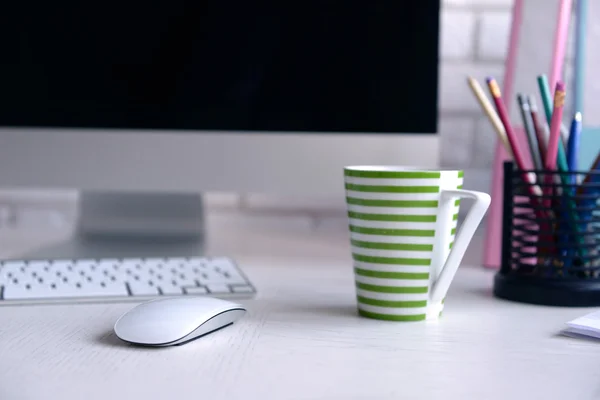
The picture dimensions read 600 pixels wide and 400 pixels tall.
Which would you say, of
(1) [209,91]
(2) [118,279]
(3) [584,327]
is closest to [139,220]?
(1) [209,91]

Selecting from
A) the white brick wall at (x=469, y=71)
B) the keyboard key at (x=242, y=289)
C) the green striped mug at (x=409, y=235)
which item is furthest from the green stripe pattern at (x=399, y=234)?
the white brick wall at (x=469, y=71)

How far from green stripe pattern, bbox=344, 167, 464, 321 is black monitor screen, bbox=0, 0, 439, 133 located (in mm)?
295

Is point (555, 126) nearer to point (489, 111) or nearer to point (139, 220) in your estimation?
point (489, 111)

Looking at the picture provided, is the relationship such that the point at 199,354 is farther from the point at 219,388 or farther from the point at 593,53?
the point at 593,53

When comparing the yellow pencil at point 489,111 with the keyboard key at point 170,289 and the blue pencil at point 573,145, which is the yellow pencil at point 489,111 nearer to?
the blue pencil at point 573,145

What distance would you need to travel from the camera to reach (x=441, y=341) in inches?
18.7

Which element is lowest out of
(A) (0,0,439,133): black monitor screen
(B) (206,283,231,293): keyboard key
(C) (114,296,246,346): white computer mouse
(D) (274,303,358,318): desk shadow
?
(D) (274,303,358,318): desk shadow

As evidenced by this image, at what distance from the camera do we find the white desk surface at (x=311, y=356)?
1.22ft

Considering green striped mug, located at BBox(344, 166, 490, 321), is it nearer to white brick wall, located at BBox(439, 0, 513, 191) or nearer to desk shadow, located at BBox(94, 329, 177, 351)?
desk shadow, located at BBox(94, 329, 177, 351)

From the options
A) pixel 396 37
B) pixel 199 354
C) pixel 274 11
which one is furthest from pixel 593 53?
pixel 199 354

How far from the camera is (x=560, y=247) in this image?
594mm

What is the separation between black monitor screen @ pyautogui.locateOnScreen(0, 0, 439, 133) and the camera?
803 millimetres

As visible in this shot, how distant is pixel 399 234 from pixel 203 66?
389mm

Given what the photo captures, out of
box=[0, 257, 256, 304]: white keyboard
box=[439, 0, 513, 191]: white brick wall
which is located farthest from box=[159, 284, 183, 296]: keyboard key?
box=[439, 0, 513, 191]: white brick wall
